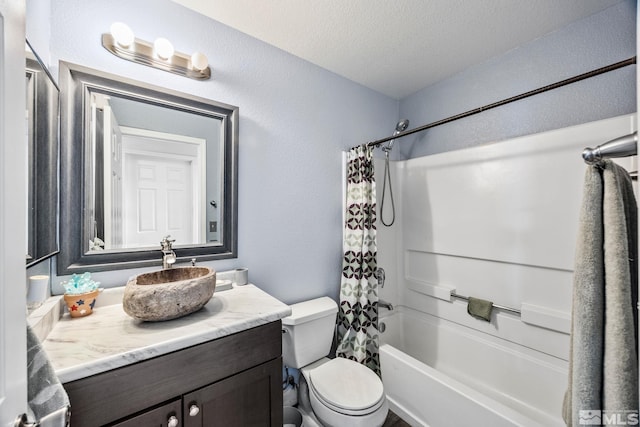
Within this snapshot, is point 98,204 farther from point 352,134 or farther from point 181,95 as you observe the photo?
point 352,134

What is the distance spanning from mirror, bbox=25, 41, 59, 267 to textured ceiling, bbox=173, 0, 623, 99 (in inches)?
31.6

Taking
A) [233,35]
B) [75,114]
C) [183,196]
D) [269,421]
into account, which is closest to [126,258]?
[183,196]

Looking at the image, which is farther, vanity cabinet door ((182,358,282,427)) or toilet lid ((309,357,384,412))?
toilet lid ((309,357,384,412))

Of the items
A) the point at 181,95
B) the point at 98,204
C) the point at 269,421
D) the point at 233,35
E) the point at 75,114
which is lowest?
the point at 269,421

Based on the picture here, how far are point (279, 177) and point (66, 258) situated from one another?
110cm

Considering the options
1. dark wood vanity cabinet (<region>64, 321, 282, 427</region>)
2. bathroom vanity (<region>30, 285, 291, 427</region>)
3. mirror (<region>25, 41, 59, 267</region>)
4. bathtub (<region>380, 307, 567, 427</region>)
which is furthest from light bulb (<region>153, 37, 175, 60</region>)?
bathtub (<region>380, 307, 567, 427</region>)

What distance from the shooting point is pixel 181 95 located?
4.41 ft

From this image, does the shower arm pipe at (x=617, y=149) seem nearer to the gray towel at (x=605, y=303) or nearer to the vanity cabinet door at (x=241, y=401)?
the gray towel at (x=605, y=303)

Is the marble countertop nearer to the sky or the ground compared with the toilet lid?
nearer to the sky

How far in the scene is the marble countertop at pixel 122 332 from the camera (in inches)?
28.5

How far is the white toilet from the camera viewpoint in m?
1.25

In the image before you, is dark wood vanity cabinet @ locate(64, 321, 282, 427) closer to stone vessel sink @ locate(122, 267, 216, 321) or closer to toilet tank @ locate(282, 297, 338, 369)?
stone vessel sink @ locate(122, 267, 216, 321)

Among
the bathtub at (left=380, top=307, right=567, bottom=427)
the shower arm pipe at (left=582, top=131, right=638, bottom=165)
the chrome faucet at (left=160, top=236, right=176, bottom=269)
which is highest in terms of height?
the shower arm pipe at (left=582, top=131, right=638, bottom=165)

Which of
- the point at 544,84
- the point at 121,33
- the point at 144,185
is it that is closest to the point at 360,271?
the point at 144,185
